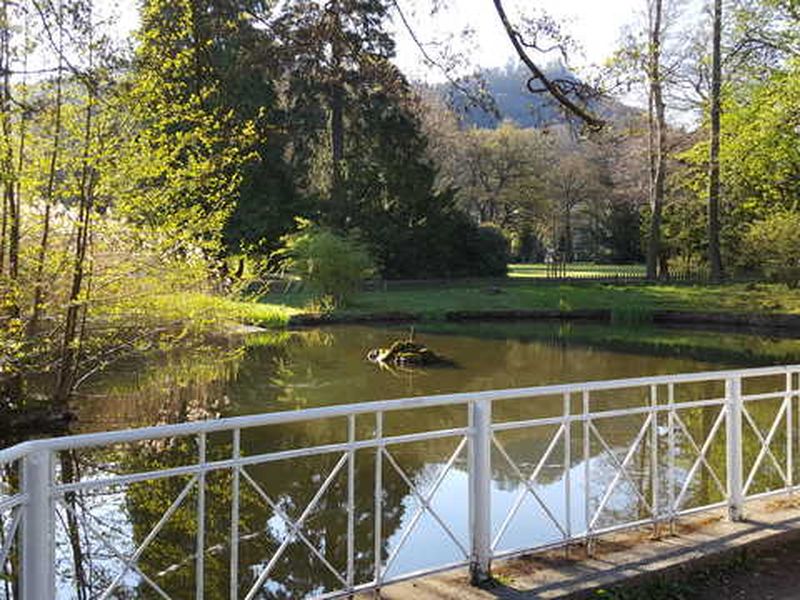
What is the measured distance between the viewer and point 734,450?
4.57 m

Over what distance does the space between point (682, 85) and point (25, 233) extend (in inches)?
1016

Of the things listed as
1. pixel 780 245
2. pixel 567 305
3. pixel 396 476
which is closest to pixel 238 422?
pixel 396 476

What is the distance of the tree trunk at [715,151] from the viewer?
26.2m

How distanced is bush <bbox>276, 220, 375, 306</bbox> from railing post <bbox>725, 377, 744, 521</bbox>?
69.1 ft

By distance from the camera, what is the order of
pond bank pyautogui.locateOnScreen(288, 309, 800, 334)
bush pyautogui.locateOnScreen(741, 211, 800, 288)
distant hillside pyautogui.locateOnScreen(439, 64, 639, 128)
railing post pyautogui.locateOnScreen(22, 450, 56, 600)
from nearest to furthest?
1. railing post pyautogui.locateOnScreen(22, 450, 56, 600)
2. distant hillside pyautogui.locateOnScreen(439, 64, 639, 128)
3. pond bank pyautogui.locateOnScreen(288, 309, 800, 334)
4. bush pyautogui.locateOnScreen(741, 211, 800, 288)

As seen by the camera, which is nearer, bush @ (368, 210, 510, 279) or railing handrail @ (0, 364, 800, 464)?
railing handrail @ (0, 364, 800, 464)

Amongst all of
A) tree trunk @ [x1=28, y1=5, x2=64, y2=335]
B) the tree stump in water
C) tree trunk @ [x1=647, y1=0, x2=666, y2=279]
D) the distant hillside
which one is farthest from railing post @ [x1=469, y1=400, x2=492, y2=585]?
tree trunk @ [x1=647, y1=0, x2=666, y2=279]

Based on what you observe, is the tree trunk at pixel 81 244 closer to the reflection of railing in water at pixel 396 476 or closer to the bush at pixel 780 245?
the reflection of railing in water at pixel 396 476

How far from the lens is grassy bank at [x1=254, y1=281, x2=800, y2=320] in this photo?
83.8 feet

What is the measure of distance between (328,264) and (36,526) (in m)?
22.9

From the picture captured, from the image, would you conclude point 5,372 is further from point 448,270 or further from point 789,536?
point 448,270

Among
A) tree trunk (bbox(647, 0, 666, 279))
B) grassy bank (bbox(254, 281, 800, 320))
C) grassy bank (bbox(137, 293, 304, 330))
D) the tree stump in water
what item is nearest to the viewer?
grassy bank (bbox(137, 293, 304, 330))

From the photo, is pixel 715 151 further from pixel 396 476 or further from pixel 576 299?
pixel 396 476

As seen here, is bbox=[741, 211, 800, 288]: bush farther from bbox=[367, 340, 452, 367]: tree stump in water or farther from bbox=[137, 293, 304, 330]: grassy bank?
bbox=[137, 293, 304, 330]: grassy bank
